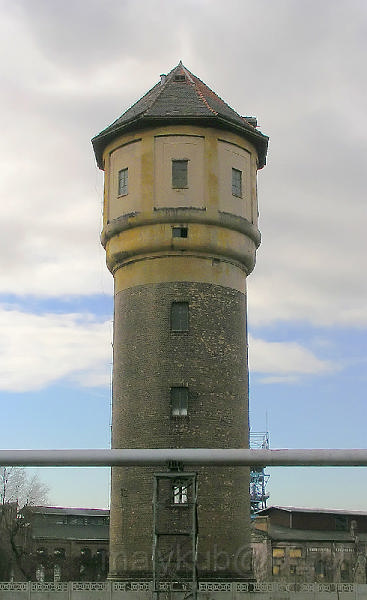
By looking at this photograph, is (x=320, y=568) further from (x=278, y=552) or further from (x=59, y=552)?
(x=59, y=552)

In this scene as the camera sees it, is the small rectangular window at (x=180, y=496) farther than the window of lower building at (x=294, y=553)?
No

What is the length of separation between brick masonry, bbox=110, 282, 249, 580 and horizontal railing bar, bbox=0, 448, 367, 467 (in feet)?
14.1

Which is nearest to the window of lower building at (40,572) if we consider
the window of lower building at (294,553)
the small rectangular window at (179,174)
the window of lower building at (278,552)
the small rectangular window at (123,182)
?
the window of lower building at (278,552)

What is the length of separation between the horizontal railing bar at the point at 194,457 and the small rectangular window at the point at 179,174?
9470 millimetres

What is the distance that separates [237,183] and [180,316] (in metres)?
4.93

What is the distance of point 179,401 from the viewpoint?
78.6ft

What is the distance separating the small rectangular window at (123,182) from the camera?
A: 2645 centimetres

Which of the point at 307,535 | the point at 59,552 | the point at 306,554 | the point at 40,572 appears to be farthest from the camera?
the point at 59,552

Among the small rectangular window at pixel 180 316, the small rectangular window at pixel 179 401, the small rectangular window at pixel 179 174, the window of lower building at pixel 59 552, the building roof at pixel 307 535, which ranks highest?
the small rectangular window at pixel 179 174

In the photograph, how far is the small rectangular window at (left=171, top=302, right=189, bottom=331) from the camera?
2461 cm

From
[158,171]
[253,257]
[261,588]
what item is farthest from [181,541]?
[158,171]

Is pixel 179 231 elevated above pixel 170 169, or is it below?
below

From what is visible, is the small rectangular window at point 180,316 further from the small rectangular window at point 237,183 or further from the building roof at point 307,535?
the building roof at point 307,535

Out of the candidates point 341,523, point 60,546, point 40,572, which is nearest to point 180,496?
point 341,523
